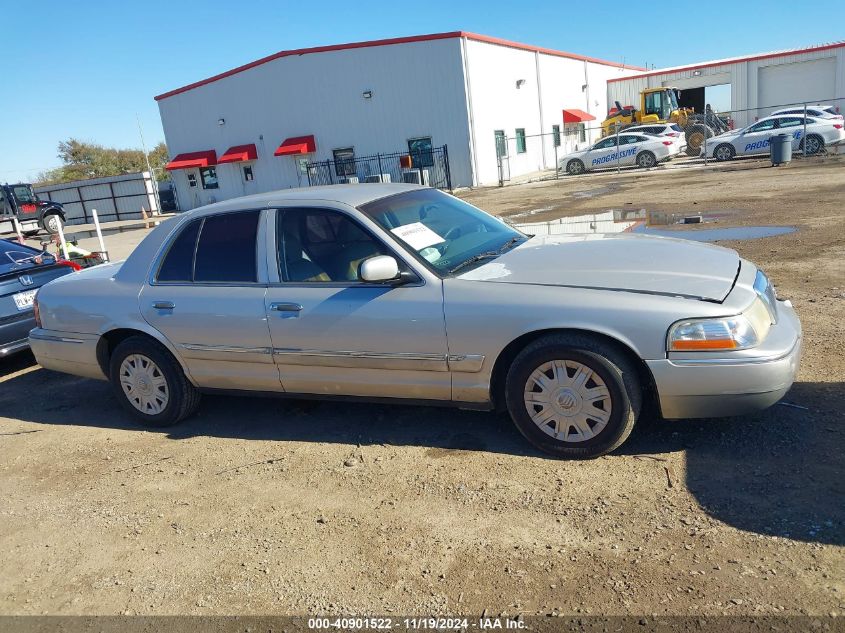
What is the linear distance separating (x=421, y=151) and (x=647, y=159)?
9.80 metres

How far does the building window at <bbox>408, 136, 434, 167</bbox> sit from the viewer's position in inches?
1193

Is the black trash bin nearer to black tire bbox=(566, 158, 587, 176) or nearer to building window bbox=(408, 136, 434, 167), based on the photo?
black tire bbox=(566, 158, 587, 176)

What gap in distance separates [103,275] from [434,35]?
25826 millimetres

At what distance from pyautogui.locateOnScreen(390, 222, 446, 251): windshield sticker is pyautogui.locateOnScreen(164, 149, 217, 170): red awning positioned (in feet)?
111

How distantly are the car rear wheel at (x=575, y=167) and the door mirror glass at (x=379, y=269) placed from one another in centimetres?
2822

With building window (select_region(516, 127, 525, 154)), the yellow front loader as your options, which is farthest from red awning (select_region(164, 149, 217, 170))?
the yellow front loader

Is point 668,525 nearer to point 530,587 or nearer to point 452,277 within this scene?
point 530,587

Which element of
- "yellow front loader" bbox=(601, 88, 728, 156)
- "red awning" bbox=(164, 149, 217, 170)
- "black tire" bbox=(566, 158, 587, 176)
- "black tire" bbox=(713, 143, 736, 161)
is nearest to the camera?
"black tire" bbox=(713, 143, 736, 161)

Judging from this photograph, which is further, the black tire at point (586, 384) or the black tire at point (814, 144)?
the black tire at point (814, 144)

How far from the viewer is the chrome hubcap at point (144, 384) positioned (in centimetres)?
504

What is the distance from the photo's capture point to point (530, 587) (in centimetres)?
288

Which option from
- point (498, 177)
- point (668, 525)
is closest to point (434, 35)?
point (498, 177)

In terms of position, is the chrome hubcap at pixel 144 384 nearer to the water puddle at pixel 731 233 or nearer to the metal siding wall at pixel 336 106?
the water puddle at pixel 731 233

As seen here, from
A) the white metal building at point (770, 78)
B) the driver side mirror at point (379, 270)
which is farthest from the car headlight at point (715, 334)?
the white metal building at point (770, 78)
